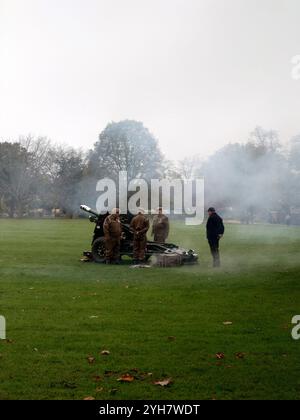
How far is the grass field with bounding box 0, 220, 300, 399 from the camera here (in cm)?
731

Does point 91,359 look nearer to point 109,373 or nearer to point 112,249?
point 109,373

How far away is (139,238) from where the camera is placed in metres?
21.3

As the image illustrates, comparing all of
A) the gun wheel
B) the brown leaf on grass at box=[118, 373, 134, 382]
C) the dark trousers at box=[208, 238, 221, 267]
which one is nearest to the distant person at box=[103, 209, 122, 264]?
the gun wheel

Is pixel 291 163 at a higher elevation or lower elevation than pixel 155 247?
higher

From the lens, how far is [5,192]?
58500mm

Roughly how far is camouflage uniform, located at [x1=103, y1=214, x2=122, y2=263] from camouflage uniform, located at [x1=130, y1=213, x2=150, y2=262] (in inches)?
21.8

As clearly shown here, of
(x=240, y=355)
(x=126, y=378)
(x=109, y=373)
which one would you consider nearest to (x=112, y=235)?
(x=240, y=355)

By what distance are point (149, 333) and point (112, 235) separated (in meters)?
11.4
